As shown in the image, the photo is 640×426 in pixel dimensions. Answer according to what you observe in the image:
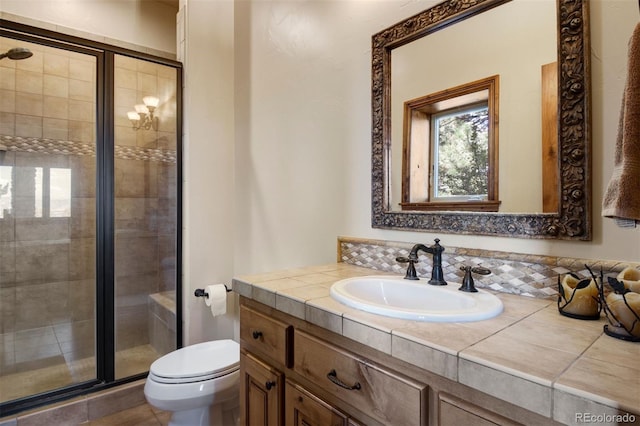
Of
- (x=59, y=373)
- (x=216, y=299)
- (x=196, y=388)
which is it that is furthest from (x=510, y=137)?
(x=59, y=373)

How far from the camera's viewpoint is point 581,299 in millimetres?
810

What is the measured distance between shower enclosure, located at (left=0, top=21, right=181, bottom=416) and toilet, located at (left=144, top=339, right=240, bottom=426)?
0.70 meters

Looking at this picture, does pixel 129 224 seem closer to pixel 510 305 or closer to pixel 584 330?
pixel 510 305

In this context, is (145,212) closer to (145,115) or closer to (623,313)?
(145,115)

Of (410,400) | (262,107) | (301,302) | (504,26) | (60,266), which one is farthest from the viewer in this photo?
(60,266)

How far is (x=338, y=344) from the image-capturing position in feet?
2.89

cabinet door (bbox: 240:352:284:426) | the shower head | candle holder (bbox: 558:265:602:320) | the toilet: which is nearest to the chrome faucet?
candle holder (bbox: 558:265:602:320)

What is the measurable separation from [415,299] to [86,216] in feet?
7.24

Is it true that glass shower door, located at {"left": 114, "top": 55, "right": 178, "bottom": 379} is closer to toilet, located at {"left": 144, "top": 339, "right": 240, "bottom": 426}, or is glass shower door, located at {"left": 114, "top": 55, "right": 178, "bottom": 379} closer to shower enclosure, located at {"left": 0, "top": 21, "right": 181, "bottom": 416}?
shower enclosure, located at {"left": 0, "top": 21, "right": 181, "bottom": 416}

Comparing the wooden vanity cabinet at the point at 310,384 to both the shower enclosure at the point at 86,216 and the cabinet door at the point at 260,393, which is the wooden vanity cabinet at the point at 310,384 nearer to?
the cabinet door at the point at 260,393

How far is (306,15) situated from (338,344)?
1744 mm

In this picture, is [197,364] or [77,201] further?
[77,201]

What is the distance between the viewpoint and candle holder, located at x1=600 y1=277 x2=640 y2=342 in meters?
0.67

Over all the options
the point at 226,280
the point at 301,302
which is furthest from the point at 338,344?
the point at 226,280
